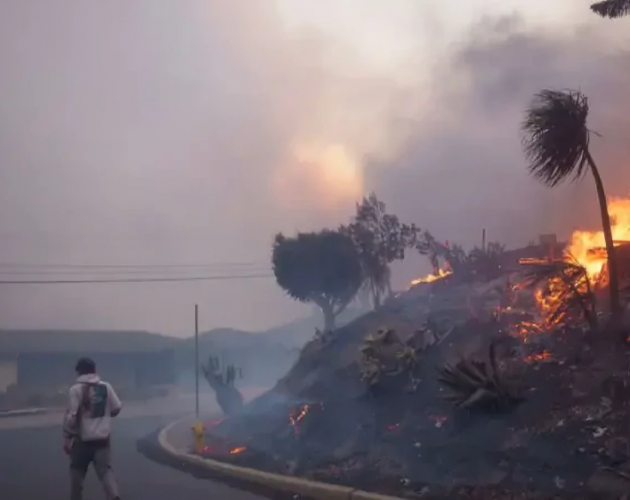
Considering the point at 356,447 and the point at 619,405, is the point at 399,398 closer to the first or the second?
the point at 356,447

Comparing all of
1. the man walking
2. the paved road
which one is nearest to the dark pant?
the man walking

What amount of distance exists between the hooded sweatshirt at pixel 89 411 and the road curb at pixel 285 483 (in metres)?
3.01

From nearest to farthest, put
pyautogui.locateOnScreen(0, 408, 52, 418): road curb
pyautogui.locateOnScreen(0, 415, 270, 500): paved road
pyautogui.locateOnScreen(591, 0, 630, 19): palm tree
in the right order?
pyautogui.locateOnScreen(0, 415, 270, 500): paved road → pyautogui.locateOnScreen(591, 0, 630, 19): palm tree → pyautogui.locateOnScreen(0, 408, 52, 418): road curb

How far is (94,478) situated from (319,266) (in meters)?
22.2

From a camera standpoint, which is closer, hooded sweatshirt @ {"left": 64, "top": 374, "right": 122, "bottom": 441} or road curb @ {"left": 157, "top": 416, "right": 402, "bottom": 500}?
hooded sweatshirt @ {"left": 64, "top": 374, "right": 122, "bottom": 441}

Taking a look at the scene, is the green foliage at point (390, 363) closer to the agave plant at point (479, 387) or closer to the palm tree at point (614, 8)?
the agave plant at point (479, 387)

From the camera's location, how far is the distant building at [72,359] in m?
45.0

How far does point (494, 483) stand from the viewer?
870cm

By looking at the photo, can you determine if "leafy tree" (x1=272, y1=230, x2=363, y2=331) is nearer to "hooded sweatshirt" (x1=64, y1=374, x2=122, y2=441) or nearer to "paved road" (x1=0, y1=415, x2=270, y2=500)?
"paved road" (x1=0, y1=415, x2=270, y2=500)

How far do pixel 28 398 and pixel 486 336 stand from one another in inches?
1288

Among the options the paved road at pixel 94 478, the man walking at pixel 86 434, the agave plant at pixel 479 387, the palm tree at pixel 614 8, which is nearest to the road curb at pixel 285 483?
the paved road at pixel 94 478

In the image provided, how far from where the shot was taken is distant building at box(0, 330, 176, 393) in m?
45.0

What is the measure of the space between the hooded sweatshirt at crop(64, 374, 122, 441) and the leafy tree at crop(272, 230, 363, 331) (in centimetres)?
2578

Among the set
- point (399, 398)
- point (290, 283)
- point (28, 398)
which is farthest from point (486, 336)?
point (28, 398)
